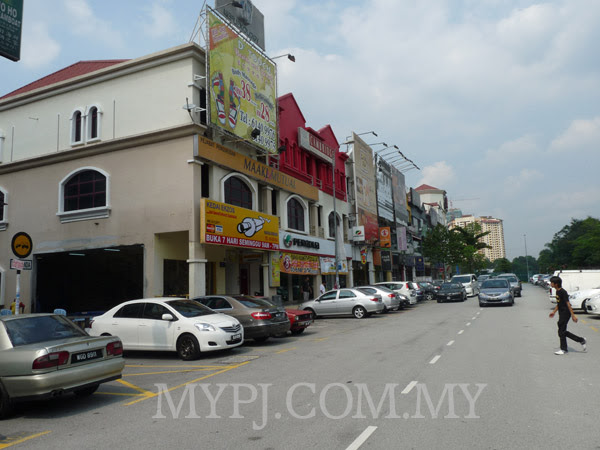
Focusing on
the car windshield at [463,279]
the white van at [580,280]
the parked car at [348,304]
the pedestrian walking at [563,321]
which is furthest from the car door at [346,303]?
the car windshield at [463,279]

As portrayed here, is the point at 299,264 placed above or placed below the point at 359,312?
above

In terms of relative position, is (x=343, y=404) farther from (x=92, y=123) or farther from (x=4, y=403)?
(x=92, y=123)

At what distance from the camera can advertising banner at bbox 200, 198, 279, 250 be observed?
20875mm

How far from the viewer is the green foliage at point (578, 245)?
69819mm

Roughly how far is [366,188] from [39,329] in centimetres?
3928

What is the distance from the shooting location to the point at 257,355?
1223 centimetres

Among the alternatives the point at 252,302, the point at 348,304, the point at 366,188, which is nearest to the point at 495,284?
the point at 348,304

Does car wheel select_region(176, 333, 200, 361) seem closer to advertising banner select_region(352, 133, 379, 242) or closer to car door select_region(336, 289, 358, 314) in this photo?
car door select_region(336, 289, 358, 314)

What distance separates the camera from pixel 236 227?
2289 cm

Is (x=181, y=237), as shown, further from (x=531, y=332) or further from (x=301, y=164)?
(x=531, y=332)

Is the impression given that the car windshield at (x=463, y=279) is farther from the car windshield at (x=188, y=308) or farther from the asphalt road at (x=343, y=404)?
the car windshield at (x=188, y=308)

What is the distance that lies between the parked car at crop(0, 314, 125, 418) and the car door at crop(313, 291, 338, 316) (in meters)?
16.7

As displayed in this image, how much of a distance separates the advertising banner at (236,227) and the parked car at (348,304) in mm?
4182

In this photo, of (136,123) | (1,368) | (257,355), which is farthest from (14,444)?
(136,123)
